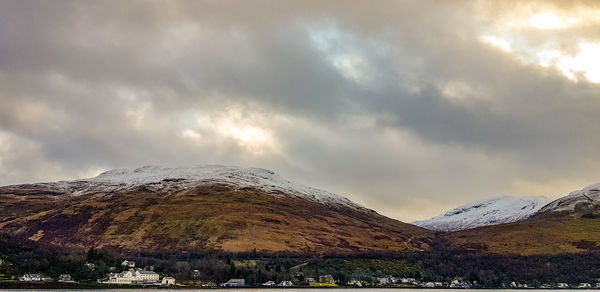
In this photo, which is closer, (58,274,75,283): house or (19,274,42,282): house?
(19,274,42,282): house

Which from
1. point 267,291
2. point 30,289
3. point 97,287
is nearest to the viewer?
point 30,289

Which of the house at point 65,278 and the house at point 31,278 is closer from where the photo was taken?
the house at point 31,278

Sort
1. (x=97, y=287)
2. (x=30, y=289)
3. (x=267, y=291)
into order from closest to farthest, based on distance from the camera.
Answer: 1. (x=30, y=289)
2. (x=97, y=287)
3. (x=267, y=291)

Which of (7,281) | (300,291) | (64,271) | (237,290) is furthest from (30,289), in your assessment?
(300,291)

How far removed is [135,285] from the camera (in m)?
192

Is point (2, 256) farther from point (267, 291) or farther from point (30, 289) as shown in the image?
point (267, 291)

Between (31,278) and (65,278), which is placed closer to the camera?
(31,278)

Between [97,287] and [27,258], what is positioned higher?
[27,258]

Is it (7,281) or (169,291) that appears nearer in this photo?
(7,281)

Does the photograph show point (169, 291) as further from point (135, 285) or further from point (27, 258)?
point (27, 258)

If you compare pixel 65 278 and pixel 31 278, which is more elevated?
pixel 31 278

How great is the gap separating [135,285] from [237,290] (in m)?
33.6

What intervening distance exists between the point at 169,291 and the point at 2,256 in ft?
195

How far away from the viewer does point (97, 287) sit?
563 feet
